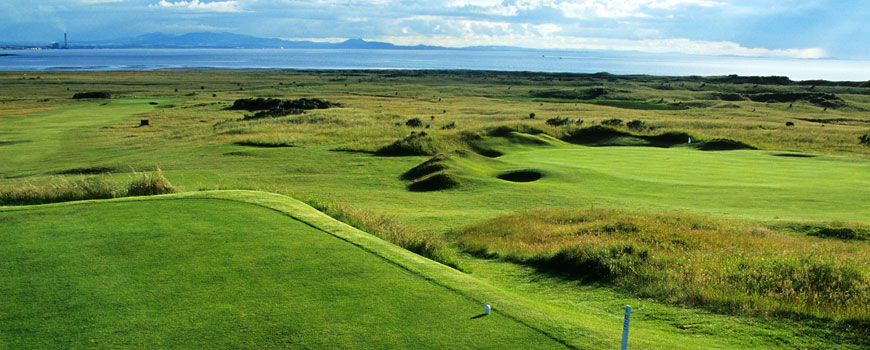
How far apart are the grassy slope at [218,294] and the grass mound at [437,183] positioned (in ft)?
48.4

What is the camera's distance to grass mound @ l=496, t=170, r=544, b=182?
27.3 m

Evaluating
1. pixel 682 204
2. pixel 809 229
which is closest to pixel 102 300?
pixel 809 229

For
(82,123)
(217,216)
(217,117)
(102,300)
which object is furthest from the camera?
(217,117)

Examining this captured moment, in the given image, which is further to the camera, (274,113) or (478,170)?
(274,113)

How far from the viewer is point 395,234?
13.0 metres

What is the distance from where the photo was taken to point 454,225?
1792 cm

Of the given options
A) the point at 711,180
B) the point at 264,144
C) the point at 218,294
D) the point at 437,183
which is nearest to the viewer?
the point at 218,294

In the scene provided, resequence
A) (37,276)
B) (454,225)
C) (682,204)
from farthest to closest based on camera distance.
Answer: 1. (682,204)
2. (454,225)
3. (37,276)

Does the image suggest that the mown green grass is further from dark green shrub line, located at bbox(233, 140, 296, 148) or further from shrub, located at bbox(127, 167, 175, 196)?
shrub, located at bbox(127, 167, 175, 196)

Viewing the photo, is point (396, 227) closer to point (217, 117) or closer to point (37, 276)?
point (37, 276)

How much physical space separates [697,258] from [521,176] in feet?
53.4

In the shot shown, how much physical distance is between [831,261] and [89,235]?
1340 centimetres

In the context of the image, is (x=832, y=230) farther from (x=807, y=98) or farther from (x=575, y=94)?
(x=807, y=98)

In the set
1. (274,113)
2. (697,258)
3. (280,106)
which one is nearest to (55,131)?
(274,113)
